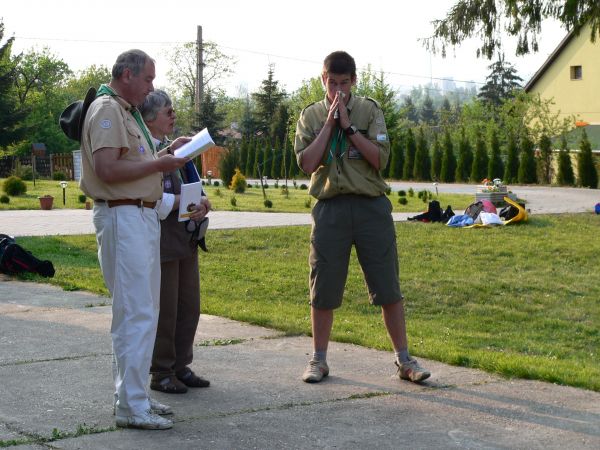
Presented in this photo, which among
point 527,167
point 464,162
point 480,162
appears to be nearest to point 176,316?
point 527,167

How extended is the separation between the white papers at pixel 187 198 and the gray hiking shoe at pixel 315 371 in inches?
46.6

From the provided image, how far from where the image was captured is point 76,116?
203 inches

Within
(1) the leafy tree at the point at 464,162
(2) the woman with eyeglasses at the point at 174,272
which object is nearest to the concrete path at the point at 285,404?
(2) the woman with eyeglasses at the point at 174,272

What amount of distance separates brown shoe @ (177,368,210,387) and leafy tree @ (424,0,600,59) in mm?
13597

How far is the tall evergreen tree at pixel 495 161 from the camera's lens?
4206 cm

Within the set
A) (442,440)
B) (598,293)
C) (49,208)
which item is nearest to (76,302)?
(442,440)

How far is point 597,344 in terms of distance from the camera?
407 inches

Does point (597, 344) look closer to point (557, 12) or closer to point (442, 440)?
point (442, 440)

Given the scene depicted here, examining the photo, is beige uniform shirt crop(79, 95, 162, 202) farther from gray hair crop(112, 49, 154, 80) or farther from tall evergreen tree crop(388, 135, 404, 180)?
tall evergreen tree crop(388, 135, 404, 180)

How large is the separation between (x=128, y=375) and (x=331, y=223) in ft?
5.55

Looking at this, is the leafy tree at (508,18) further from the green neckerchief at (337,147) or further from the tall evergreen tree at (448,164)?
the tall evergreen tree at (448,164)

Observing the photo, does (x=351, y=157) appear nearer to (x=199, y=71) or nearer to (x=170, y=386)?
(x=170, y=386)

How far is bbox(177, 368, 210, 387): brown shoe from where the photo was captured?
601 cm

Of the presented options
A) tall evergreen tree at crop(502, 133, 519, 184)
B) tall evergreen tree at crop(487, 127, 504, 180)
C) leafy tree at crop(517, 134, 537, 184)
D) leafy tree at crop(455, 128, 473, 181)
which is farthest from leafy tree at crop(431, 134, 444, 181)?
leafy tree at crop(517, 134, 537, 184)
